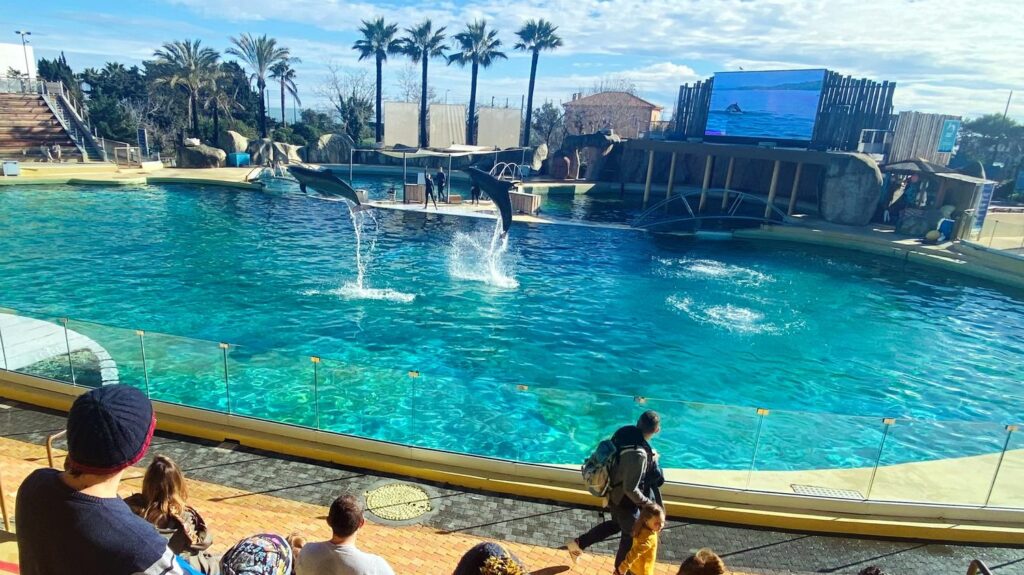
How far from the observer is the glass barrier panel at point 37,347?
29.9 feet

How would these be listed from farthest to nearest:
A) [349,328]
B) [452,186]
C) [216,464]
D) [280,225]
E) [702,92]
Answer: [452,186], [702,92], [280,225], [349,328], [216,464]

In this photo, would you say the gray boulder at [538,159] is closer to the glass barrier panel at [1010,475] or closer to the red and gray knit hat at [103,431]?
the glass barrier panel at [1010,475]

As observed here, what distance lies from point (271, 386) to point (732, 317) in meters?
13.3

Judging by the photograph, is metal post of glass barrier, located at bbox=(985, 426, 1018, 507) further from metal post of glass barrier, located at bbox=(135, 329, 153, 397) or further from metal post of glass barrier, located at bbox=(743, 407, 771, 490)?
metal post of glass barrier, located at bbox=(135, 329, 153, 397)

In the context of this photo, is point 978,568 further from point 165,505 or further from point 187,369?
point 187,369

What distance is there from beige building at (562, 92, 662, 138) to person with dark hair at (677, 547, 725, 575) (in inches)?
2528

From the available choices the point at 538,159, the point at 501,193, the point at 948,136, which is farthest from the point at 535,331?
the point at 538,159

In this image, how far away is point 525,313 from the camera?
56.2 ft

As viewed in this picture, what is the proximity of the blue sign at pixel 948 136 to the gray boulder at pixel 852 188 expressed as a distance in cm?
521

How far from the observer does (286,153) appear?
4506 centimetres

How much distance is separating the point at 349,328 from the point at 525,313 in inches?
189

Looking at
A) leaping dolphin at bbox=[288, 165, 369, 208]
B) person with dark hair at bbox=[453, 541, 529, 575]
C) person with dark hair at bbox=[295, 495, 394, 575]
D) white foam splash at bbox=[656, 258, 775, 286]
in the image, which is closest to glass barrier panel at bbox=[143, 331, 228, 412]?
person with dark hair at bbox=[295, 495, 394, 575]

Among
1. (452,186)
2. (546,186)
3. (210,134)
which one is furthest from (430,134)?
(210,134)

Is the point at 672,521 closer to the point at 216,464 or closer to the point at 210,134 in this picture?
the point at 216,464
